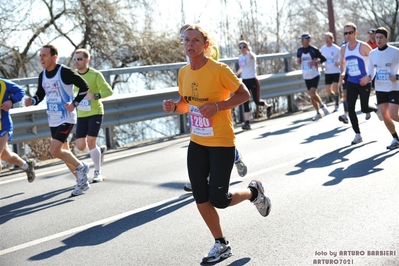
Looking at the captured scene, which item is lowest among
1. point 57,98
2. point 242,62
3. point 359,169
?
point 359,169

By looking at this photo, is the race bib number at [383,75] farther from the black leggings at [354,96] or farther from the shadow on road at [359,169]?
the shadow on road at [359,169]

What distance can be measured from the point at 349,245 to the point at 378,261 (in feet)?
1.47

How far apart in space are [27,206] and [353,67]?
18.5 ft

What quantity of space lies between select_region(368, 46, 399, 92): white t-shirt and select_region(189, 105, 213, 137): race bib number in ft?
17.8

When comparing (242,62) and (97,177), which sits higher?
(242,62)

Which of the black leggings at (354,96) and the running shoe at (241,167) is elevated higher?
the black leggings at (354,96)

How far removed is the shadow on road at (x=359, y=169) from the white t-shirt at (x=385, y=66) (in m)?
1.21

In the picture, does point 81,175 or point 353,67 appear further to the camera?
point 353,67

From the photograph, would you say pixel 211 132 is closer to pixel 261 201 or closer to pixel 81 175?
pixel 261 201

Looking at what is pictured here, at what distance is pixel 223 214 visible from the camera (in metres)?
7.04

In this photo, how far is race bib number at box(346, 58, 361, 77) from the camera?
1116 cm

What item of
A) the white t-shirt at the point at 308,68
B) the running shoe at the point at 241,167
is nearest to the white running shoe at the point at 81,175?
the running shoe at the point at 241,167

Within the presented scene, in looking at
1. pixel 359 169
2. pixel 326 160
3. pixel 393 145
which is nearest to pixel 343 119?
pixel 393 145

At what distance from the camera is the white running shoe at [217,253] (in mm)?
5477
